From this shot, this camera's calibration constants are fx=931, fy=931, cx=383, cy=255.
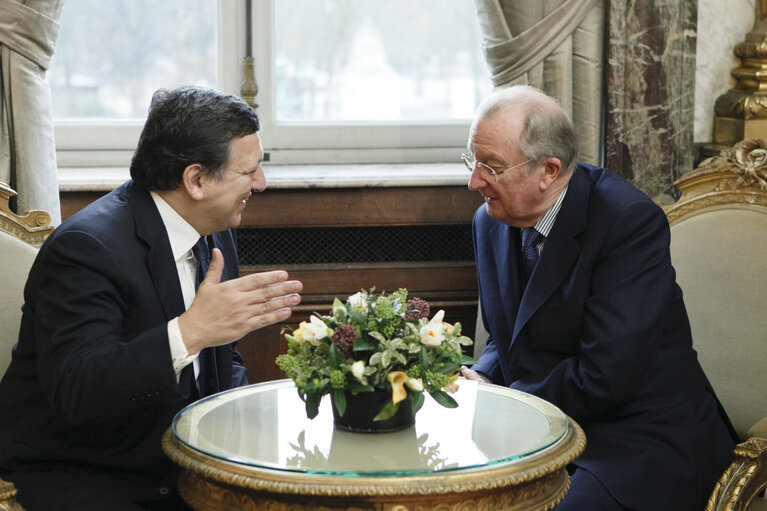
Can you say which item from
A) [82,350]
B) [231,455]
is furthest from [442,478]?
[82,350]

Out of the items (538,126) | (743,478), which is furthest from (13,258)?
(743,478)

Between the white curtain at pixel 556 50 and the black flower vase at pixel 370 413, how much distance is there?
1653 mm

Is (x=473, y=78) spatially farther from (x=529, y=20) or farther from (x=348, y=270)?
(x=348, y=270)

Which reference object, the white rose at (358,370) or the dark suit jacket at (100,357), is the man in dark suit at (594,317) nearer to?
the white rose at (358,370)

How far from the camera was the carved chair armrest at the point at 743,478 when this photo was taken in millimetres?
2039

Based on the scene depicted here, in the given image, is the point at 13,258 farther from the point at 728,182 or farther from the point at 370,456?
the point at 728,182

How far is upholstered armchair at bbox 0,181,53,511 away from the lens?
2377 millimetres

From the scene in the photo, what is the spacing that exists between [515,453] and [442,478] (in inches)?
7.8

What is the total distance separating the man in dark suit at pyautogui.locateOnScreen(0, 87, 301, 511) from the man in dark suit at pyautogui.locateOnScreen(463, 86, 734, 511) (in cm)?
70

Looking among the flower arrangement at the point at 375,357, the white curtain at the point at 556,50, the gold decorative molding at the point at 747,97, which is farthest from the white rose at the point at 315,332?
the gold decorative molding at the point at 747,97

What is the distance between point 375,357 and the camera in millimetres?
1725

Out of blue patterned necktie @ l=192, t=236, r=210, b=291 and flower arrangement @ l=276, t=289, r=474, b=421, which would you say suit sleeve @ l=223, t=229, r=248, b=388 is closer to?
blue patterned necktie @ l=192, t=236, r=210, b=291

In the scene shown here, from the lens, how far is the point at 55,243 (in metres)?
1.93

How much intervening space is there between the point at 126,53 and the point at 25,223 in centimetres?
124
